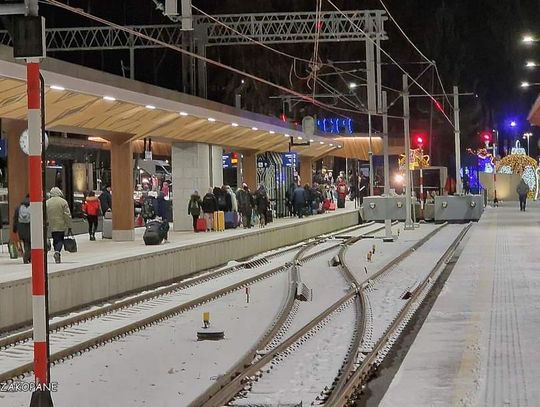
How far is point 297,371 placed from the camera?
1059 cm

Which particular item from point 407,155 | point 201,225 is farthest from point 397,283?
point 407,155

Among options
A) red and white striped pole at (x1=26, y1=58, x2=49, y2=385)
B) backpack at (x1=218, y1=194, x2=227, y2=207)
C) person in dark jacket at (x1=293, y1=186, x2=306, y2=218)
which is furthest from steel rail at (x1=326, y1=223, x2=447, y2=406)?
person in dark jacket at (x1=293, y1=186, x2=306, y2=218)

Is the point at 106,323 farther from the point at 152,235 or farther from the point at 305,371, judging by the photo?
the point at 152,235

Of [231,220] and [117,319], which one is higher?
[231,220]

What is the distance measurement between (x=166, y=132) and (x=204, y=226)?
4.29 m

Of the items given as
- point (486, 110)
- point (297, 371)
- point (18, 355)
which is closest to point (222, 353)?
point (297, 371)

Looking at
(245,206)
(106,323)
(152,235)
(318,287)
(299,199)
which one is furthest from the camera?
(299,199)

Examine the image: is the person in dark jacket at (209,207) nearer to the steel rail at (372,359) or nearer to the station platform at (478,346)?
the station platform at (478,346)

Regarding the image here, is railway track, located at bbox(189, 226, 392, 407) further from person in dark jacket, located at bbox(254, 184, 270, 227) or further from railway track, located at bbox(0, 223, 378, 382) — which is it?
person in dark jacket, located at bbox(254, 184, 270, 227)

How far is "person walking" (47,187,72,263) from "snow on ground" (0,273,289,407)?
4372 millimetres

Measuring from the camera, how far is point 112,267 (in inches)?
733

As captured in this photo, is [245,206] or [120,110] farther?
[245,206]

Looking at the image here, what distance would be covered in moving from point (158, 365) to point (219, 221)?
20150 mm

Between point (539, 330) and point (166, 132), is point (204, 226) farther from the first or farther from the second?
point (539, 330)
